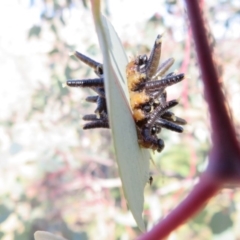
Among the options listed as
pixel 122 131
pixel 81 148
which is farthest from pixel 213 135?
pixel 81 148

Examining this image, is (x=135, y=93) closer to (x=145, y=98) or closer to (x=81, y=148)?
(x=145, y=98)

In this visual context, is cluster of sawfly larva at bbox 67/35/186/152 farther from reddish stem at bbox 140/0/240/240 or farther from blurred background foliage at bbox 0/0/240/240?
blurred background foliage at bbox 0/0/240/240

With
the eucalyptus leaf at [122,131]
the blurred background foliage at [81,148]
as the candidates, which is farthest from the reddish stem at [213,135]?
the blurred background foliage at [81,148]

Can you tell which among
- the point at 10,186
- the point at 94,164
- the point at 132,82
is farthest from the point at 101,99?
the point at 94,164

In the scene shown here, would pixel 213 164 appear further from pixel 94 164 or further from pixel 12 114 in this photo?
pixel 12 114

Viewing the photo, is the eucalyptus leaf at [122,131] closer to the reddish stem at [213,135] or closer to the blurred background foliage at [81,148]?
the reddish stem at [213,135]
